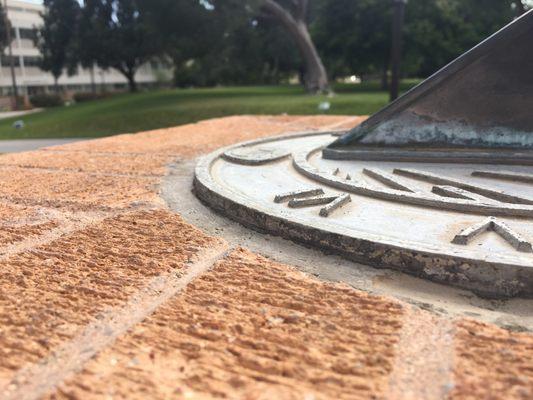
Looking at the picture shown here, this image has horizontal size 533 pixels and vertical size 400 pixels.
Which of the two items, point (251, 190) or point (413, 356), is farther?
point (251, 190)

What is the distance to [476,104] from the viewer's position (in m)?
5.03

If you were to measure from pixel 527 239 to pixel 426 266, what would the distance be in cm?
78

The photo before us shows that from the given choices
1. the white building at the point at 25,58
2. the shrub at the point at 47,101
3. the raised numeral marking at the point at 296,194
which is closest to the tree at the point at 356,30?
the shrub at the point at 47,101

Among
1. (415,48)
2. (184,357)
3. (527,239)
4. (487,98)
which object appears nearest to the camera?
(184,357)

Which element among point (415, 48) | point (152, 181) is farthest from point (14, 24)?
point (152, 181)

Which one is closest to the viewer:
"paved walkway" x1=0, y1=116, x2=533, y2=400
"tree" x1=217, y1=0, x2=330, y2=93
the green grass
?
"paved walkway" x1=0, y1=116, x2=533, y2=400

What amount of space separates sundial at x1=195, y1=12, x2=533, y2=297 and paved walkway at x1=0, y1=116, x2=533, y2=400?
1.10ft

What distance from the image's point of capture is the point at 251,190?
4301mm

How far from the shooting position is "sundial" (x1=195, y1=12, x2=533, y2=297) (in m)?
2.71

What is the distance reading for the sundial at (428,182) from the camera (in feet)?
8.89

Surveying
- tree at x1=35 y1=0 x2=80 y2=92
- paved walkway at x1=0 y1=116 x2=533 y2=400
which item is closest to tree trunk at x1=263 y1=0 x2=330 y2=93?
tree at x1=35 y1=0 x2=80 y2=92

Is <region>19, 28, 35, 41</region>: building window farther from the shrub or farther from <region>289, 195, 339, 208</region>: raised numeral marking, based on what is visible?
<region>289, 195, 339, 208</region>: raised numeral marking

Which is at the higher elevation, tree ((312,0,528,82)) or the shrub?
tree ((312,0,528,82))

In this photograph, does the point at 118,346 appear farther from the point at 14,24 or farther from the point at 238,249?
the point at 14,24
